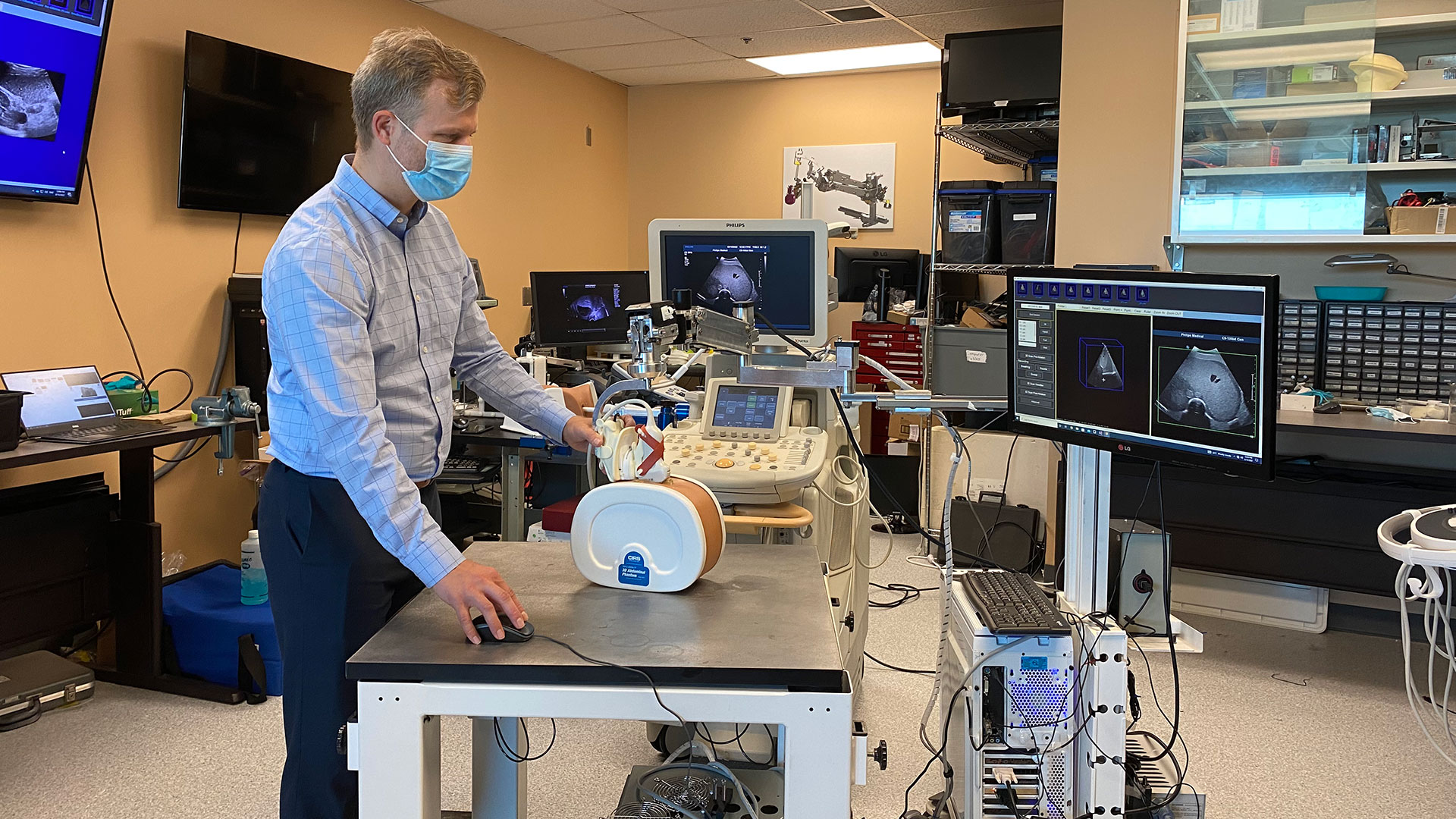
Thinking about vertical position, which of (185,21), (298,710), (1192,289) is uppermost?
(185,21)

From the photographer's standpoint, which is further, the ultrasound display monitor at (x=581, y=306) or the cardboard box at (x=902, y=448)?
the cardboard box at (x=902, y=448)

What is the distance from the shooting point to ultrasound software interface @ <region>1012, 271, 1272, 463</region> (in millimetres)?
1670

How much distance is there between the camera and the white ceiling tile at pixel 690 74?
261 inches

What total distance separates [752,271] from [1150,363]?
4.30 ft

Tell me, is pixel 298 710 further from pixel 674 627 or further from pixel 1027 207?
pixel 1027 207

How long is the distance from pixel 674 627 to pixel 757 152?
596cm

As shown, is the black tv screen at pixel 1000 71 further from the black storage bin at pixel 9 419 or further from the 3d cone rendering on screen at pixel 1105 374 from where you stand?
the black storage bin at pixel 9 419

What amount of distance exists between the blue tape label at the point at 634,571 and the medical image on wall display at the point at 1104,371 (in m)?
0.83

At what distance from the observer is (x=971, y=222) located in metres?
4.93

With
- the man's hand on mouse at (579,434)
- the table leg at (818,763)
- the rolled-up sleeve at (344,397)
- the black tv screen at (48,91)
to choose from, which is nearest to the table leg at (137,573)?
the black tv screen at (48,91)

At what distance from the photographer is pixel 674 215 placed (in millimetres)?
7285

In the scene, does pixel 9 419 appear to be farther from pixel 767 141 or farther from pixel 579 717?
pixel 767 141

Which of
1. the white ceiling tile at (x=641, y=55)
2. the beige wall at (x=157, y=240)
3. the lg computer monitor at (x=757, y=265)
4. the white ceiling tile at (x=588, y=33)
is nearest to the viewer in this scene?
the lg computer monitor at (x=757, y=265)

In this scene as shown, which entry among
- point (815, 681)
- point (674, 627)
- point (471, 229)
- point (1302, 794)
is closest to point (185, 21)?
point (471, 229)
